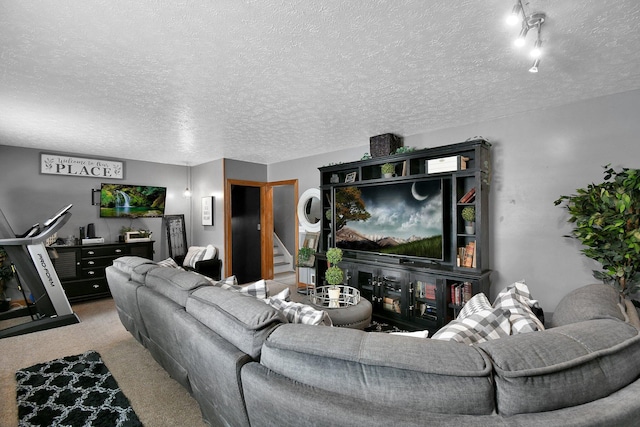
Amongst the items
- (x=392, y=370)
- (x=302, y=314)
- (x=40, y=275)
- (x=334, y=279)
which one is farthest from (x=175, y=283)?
(x=40, y=275)

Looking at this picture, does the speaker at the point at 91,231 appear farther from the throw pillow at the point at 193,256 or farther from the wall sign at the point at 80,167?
the throw pillow at the point at 193,256

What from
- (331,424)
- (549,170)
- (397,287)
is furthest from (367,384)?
(549,170)

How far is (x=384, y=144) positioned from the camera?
3998 mm

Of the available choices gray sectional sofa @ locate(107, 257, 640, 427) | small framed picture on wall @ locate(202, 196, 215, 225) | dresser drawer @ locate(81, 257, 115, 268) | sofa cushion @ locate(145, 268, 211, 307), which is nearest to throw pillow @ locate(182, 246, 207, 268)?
small framed picture on wall @ locate(202, 196, 215, 225)

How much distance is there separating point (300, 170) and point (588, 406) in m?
5.13

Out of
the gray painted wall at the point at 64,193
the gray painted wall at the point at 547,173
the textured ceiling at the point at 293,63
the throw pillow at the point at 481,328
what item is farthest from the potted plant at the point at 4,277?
the gray painted wall at the point at 547,173

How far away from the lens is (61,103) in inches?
111

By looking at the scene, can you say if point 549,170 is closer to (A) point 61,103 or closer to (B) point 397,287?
(B) point 397,287

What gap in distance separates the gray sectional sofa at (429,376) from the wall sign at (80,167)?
536cm

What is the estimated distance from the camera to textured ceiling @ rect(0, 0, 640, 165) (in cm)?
161

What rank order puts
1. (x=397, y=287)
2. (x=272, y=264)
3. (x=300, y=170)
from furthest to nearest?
(x=272, y=264) → (x=300, y=170) → (x=397, y=287)

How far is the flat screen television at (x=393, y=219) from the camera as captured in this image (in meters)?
3.57

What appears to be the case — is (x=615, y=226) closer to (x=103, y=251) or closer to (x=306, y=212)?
(x=306, y=212)

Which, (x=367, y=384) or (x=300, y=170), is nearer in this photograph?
(x=367, y=384)
